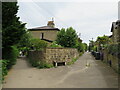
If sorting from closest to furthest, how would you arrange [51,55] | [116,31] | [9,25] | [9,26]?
[9,26] < [9,25] < [51,55] < [116,31]

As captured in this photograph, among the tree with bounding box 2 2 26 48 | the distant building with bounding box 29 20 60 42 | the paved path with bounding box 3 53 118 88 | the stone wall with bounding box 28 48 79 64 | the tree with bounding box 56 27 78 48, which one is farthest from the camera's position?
the distant building with bounding box 29 20 60 42

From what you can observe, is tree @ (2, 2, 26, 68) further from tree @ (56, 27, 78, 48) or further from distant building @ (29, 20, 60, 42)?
distant building @ (29, 20, 60, 42)

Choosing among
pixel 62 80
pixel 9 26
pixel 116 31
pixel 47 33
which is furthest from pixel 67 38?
pixel 62 80

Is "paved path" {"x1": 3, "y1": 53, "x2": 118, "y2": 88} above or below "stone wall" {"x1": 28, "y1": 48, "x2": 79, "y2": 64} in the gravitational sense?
below

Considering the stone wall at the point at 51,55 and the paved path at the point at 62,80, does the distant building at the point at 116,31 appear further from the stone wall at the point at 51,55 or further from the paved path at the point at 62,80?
the paved path at the point at 62,80

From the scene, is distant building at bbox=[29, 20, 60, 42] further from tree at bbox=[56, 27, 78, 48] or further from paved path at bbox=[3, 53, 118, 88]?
paved path at bbox=[3, 53, 118, 88]

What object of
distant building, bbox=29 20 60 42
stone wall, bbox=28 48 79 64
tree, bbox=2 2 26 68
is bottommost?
stone wall, bbox=28 48 79 64

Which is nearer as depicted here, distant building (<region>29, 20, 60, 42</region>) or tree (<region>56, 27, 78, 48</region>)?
tree (<region>56, 27, 78, 48</region>)

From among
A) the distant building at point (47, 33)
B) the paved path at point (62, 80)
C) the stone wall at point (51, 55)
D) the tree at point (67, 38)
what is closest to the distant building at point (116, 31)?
the stone wall at point (51, 55)

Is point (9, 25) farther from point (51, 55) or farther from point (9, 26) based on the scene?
point (51, 55)

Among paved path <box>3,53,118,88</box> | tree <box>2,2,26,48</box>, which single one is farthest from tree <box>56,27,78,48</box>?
tree <box>2,2,26,48</box>

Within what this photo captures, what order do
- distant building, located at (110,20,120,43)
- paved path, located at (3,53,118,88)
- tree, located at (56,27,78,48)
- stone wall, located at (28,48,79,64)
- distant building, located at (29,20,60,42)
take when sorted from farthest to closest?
distant building, located at (29,20,60,42) < tree, located at (56,27,78,48) < distant building, located at (110,20,120,43) < stone wall, located at (28,48,79,64) < paved path, located at (3,53,118,88)

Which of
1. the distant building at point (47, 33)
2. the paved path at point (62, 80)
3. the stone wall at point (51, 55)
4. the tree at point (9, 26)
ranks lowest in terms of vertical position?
the paved path at point (62, 80)

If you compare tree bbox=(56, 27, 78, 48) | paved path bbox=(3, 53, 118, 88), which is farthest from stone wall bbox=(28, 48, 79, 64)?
tree bbox=(56, 27, 78, 48)
